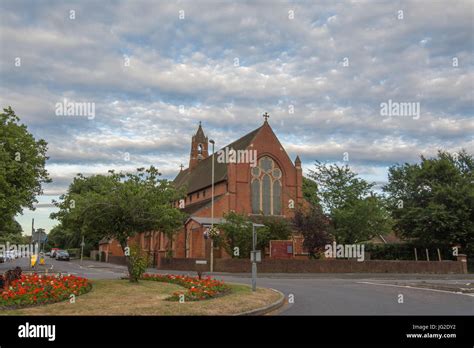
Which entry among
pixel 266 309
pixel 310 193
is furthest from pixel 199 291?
pixel 310 193

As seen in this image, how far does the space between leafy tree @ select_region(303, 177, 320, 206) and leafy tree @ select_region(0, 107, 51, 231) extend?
26.3 m

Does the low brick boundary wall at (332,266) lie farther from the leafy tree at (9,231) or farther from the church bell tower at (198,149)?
the church bell tower at (198,149)

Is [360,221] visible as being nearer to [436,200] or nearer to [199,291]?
Result: [436,200]

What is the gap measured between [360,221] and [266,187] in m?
13.7

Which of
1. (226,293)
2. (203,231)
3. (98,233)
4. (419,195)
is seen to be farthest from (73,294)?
(419,195)

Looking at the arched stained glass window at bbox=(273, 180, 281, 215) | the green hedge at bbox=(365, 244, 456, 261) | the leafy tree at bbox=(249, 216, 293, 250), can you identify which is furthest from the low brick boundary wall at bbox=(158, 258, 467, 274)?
the arched stained glass window at bbox=(273, 180, 281, 215)

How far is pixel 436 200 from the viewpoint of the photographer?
1644 inches

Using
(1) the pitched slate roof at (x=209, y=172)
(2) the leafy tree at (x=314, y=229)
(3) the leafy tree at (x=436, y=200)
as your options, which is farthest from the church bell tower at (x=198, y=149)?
(2) the leafy tree at (x=314, y=229)

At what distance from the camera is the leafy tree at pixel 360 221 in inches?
1613

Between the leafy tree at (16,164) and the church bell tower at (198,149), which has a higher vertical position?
the church bell tower at (198,149)

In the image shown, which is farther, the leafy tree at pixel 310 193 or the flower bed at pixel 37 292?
the leafy tree at pixel 310 193

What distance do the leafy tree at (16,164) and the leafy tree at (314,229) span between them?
66.9ft

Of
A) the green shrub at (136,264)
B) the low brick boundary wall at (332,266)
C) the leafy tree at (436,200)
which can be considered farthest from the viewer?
the leafy tree at (436,200)

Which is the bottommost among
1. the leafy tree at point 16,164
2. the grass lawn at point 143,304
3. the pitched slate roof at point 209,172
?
the grass lawn at point 143,304
